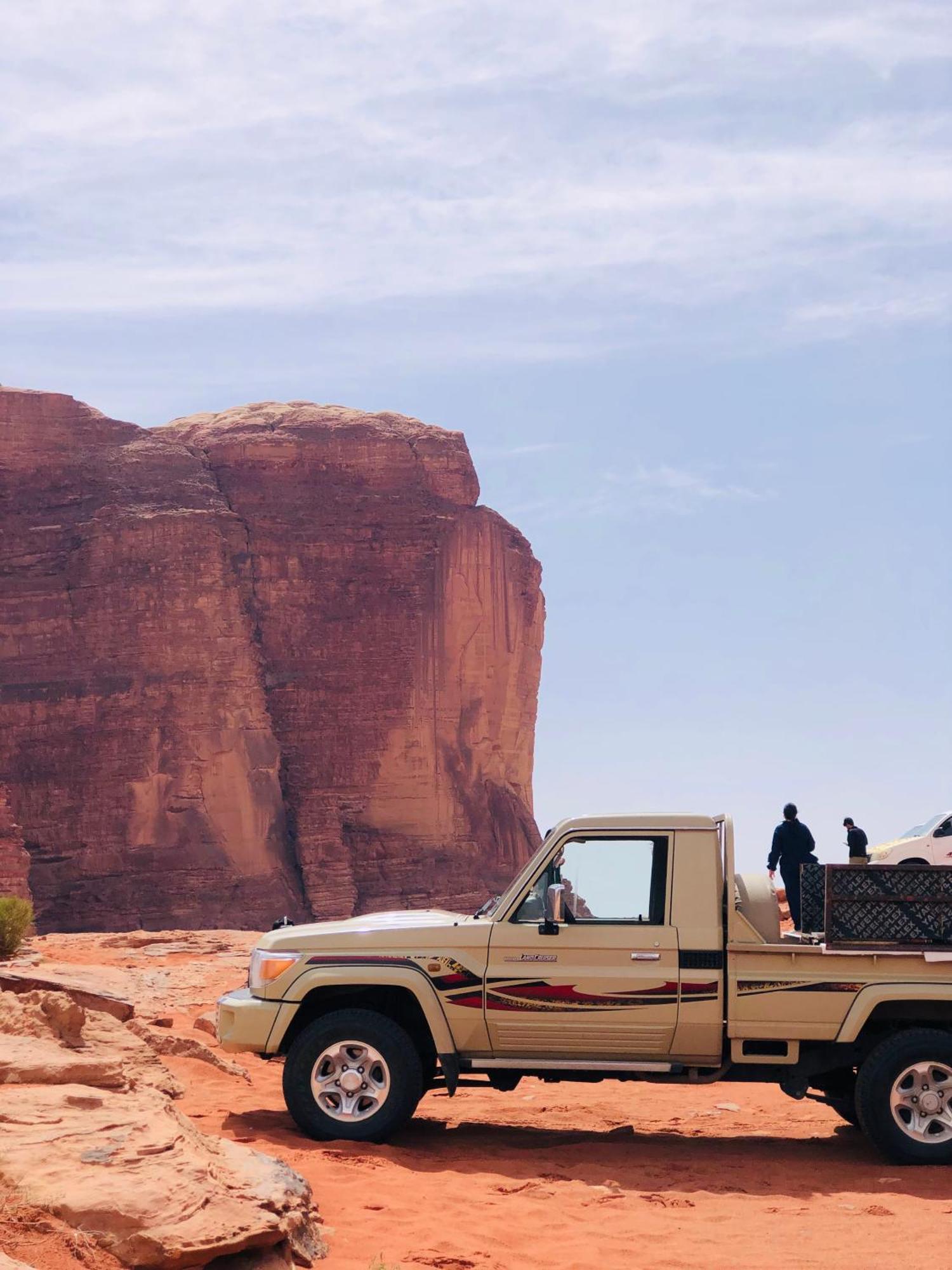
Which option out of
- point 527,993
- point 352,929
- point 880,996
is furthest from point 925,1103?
point 352,929

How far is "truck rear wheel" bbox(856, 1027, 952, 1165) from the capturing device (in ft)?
28.7

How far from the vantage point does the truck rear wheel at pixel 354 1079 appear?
8.98m

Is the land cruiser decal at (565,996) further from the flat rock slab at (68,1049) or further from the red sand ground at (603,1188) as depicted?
the flat rock slab at (68,1049)

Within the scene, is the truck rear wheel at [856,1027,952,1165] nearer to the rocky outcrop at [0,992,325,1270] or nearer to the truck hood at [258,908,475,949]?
the truck hood at [258,908,475,949]

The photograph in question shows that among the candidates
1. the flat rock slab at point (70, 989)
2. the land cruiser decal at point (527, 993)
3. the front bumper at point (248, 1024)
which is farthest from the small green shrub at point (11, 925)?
the land cruiser decal at point (527, 993)

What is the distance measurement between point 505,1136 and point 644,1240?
298 cm

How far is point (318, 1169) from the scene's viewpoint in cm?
803

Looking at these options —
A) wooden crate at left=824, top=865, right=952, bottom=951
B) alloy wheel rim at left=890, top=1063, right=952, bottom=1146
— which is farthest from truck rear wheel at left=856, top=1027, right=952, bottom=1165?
wooden crate at left=824, top=865, right=952, bottom=951

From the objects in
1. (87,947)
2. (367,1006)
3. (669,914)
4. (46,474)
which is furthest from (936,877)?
(46,474)

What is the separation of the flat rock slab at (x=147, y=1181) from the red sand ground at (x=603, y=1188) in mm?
321

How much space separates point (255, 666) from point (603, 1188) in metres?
45.4

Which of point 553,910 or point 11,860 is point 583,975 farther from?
point 11,860

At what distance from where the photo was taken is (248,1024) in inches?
361

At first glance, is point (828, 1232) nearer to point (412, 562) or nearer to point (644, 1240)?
point (644, 1240)
